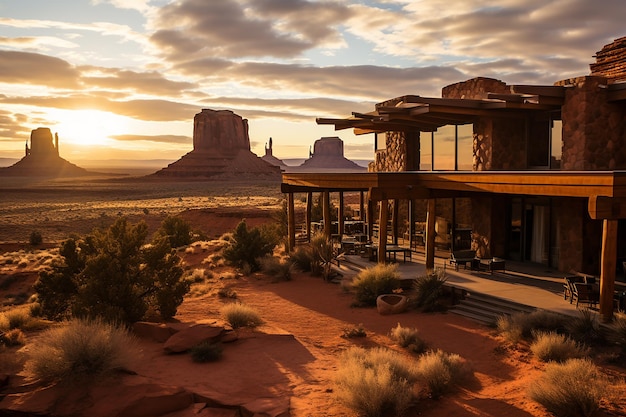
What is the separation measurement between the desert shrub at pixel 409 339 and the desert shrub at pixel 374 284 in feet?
9.87

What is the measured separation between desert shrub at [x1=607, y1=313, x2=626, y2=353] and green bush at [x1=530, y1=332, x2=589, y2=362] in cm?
66

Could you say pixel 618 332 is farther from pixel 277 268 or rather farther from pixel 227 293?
pixel 277 268

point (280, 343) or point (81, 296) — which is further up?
point (81, 296)

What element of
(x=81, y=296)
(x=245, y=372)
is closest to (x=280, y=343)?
(x=245, y=372)

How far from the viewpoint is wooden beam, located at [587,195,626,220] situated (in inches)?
401

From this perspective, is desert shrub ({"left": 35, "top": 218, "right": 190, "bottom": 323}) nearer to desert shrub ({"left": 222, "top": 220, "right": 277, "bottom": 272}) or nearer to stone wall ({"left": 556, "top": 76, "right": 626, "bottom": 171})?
desert shrub ({"left": 222, "top": 220, "right": 277, "bottom": 272})

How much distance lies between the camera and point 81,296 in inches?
466

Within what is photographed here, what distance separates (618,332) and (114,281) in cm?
1144

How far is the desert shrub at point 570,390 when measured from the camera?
23.0ft

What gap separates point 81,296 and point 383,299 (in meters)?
7.99

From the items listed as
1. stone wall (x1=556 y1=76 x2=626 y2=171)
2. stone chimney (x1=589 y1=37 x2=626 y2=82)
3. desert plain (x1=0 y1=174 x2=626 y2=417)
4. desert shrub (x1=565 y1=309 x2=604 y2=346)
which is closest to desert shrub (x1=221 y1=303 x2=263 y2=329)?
desert plain (x1=0 y1=174 x2=626 y2=417)

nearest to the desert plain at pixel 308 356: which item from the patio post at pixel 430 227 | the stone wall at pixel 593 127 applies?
the patio post at pixel 430 227

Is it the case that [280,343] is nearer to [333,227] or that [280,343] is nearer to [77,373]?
[77,373]

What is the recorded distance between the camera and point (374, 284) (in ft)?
47.8
